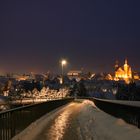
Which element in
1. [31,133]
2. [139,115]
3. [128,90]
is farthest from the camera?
[128,90]

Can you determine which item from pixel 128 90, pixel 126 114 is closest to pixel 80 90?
pixel 128 90

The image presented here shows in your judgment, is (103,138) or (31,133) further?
(31,133)

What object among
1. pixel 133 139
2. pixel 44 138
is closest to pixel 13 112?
pixel 44 138

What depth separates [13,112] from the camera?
17156mm

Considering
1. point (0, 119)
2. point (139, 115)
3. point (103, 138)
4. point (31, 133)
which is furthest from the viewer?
point (31, 133)

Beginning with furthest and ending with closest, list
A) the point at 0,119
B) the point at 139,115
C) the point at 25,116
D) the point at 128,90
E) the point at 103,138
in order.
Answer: the point at 128,90
the point at 25,116
the point at 139,115
the point at 103,138
the point at 0,119

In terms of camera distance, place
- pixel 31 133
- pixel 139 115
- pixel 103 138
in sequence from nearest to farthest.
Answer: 1. pixel 103 138
2. pixel 139 115
3. pixel 31 133

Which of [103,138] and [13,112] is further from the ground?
[13,112]

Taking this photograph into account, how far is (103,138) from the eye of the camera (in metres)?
16.2

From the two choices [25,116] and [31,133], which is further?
[25,116]

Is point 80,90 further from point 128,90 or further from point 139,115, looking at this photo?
point 139,115

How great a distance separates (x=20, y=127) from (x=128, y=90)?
149767 millimetres

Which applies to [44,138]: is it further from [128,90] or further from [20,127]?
[128,90]

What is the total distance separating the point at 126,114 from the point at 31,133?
5.35 m
